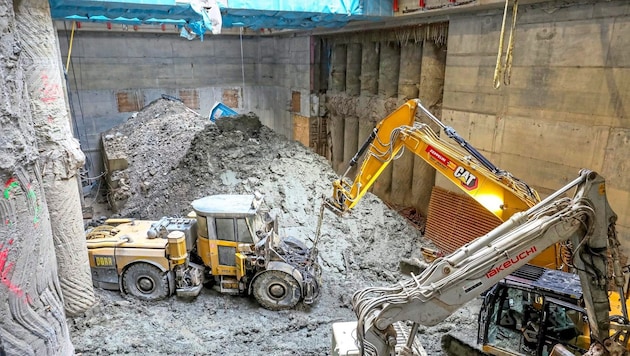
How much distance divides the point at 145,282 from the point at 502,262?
603 centimetres

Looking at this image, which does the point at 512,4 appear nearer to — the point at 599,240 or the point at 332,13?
the point at 332,13

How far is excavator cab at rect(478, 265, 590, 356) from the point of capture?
502 centimetres

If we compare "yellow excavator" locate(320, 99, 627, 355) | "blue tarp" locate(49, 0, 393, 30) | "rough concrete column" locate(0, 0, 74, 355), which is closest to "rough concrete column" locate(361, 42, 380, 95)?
"blue tarp" locate(49, 0, 393, 30)

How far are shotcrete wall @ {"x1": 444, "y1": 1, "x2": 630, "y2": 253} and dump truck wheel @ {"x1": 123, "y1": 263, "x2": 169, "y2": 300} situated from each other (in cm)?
692

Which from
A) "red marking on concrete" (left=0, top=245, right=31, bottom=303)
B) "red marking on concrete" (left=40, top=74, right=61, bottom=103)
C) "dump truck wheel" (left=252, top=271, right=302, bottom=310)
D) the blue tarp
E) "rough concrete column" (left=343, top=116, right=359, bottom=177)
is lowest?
"dump truck wheel" (left=252, top=271, right=302, bottom=310)

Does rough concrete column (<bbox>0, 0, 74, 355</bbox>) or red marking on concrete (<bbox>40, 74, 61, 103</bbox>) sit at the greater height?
red marking on concrete (<bbox>40, 74, 61, 103</bbox>)

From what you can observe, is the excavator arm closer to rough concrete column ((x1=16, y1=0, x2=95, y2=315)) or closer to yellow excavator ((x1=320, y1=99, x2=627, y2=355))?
yellow excavator ((x1=320, y1=99, x2=627, y2=355))

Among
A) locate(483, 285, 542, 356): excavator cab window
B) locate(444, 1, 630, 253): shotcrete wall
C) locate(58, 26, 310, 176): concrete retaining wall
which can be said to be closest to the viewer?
locate(483, 285, 542, 356): excavator cab window

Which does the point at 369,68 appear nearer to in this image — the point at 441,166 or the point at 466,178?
the point at 441,166

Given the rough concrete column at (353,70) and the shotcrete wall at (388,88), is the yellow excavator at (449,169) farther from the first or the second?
the rough concrete column at (353,70)

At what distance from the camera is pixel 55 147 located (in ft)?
18.1

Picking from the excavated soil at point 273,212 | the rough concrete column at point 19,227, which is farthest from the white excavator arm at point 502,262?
the rough concrete column at point 19,227

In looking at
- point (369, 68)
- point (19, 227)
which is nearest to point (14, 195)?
point (19, 227)

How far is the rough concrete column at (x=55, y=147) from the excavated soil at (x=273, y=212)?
0.78 metres
